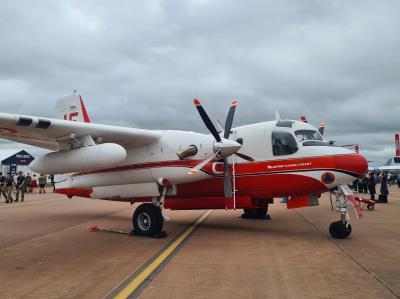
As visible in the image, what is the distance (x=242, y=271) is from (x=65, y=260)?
3.91 metres

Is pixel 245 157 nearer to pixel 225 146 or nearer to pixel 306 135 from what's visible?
pixel 225 146

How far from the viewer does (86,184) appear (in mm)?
13656

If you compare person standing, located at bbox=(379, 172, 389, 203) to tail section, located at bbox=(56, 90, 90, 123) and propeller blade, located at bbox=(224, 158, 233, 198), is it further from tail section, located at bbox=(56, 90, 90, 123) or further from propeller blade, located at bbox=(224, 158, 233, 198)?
tail section, located at bbox=(56, 90, 90, 123)

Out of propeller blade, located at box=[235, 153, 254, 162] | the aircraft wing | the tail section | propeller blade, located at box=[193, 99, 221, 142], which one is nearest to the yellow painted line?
propeller blade, located at box=[235, 153, 254, 162]

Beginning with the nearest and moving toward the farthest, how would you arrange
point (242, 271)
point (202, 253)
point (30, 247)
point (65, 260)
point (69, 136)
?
point (242, 271) < point (65, 260) < point (202, 253) < point (30, 247) < point (69, 136)

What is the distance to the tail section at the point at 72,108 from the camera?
50.4ft

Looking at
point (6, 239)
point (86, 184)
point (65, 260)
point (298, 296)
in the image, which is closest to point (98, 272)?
point (65, 260)

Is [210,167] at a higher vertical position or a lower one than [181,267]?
higher

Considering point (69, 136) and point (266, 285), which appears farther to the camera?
point (69, 136)

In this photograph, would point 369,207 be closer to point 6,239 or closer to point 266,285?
point 266,285

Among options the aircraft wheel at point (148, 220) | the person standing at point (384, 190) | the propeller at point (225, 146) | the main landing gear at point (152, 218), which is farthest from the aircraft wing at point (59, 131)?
the person standing at point (384, 190)

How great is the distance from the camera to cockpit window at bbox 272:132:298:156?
10805 millimetres

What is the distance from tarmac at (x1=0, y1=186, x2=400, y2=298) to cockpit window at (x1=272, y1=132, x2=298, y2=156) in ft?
8.16

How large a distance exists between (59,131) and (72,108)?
554 centimetres
